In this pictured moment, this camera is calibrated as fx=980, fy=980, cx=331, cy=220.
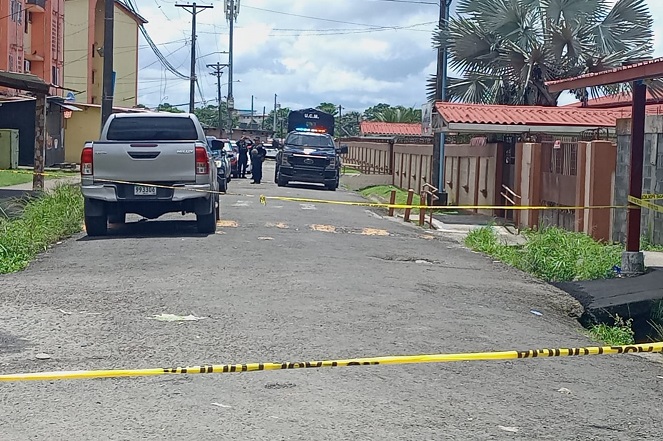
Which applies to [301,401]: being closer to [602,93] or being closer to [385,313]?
[385,313]

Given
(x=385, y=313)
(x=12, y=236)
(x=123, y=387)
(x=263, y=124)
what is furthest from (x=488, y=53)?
(x=263, y=124)

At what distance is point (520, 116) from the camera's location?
23.2 metres

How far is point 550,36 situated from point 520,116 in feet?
10.2

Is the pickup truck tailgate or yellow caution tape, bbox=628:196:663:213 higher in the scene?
the pickup truck tailgate

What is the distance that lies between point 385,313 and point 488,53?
18043 mm

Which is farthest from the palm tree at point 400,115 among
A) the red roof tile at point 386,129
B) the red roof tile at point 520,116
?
the red roof tile at point 520,116

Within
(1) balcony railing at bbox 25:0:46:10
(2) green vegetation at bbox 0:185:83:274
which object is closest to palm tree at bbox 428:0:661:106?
(2) green vegetation at bbox 0:185:83:274

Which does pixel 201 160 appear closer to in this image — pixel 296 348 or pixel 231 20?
pixel 296 348

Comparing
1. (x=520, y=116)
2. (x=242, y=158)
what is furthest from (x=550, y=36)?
(x=242, y=158)

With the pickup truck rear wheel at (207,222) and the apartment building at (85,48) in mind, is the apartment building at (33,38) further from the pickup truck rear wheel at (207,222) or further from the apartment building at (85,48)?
the pickup truck rear wheel at (207,222)

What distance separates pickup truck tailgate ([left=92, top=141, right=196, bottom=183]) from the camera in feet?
46.6

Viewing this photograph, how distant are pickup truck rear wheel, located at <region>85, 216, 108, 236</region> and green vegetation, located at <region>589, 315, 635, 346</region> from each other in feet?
24.9

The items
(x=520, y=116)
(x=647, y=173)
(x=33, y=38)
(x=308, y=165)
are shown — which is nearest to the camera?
(x=647, y=173)

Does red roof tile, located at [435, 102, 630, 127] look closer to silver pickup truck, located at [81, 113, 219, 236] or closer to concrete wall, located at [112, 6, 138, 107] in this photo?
silver pickup truck, located at [81, 113, 219, 236]
